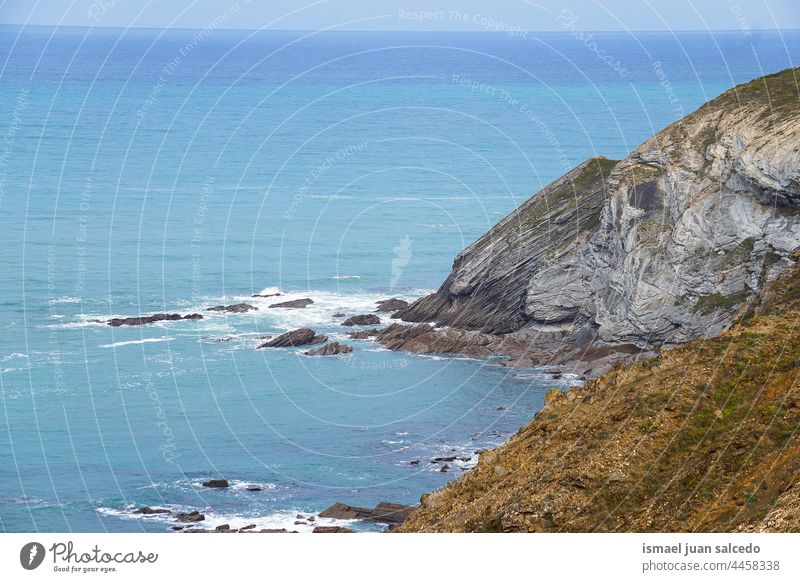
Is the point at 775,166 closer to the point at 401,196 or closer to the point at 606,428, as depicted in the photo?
the point at 606,428

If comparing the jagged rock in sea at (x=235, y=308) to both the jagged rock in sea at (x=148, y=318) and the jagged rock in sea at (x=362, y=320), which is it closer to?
the jagged rock in sea at (x=148, y=318)

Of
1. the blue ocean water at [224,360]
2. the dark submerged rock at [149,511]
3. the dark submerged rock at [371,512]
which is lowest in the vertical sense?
the dark submerged rock at [149,511]

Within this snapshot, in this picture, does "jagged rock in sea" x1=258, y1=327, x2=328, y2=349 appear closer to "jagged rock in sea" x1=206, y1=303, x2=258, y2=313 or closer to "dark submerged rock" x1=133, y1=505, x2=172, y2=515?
"jagged rock in sea" x1=206, y1=303, x2=258, y2=313

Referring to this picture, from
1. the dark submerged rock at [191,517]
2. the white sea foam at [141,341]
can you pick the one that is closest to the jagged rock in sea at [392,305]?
the white sea foam at [141,341]

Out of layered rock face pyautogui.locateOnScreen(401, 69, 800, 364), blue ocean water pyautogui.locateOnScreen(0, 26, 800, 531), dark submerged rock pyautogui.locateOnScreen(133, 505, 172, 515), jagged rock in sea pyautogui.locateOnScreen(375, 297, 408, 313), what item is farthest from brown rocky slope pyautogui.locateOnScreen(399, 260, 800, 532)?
jagged rock in sea pyautogui.locateOnScreen(375, 297, 408, 313)

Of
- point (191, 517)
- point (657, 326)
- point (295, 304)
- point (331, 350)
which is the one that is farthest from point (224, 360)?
point (191, 517)
